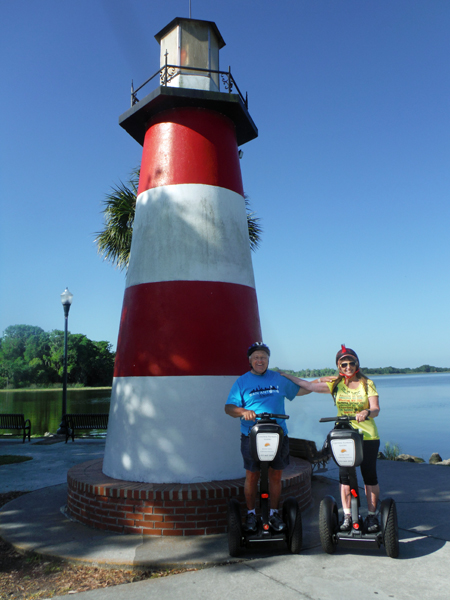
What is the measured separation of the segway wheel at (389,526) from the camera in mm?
3766

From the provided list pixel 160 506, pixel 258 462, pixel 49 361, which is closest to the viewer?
pixel 258 462

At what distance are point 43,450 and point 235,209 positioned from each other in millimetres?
9183

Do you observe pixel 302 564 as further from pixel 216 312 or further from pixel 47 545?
pixel 216 312

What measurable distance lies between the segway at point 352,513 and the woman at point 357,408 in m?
0.07

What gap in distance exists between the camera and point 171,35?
705 centimetres

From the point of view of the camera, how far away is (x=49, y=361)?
287 feet

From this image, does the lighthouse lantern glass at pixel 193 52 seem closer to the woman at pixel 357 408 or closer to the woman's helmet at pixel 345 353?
the woman's helmet at pixel 345 353

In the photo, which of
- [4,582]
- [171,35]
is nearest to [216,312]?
[4,582]

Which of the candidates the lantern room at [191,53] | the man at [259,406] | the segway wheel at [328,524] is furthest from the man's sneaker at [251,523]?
the lantern room at [191,53]

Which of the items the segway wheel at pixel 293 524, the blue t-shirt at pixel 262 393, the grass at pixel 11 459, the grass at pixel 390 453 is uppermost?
the blue t-shirt at pixel 262 393

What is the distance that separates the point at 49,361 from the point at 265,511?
90919 mm

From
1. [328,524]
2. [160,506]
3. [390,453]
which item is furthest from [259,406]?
[390,453]

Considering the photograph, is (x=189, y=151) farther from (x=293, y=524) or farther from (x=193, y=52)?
(x=293, y=524)

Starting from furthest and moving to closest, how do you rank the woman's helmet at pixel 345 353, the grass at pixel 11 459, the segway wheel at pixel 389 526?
the grass at pixel 11 459
the woman's helmet at pixel 345 353
the segway wheel at pixel 389 526
